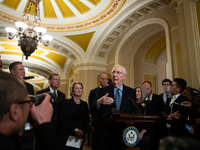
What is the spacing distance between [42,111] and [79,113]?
198 centimetres

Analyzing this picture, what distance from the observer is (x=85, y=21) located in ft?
26.7

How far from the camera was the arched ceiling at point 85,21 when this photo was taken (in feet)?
22.3

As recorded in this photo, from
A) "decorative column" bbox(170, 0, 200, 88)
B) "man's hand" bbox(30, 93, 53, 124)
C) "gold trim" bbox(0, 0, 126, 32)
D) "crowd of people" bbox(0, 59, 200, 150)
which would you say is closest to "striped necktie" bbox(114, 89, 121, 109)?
"crowd of people" bbox(0, 59, 200, 150)

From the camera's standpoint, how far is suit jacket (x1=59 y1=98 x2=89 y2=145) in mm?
2695

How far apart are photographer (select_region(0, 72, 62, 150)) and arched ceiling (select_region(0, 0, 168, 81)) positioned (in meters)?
5.94

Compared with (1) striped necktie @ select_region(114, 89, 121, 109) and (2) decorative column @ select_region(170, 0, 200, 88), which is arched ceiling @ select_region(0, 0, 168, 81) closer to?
(2) decorative column @ select_region(170, 0, 200, 88)

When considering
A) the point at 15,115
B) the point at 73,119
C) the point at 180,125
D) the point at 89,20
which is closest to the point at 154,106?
the point at 180,125

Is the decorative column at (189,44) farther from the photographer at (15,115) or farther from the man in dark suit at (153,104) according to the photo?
the photographer at (15,115)

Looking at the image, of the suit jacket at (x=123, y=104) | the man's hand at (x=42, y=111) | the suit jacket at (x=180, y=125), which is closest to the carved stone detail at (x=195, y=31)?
the suit jacket at (x=180, y=125)

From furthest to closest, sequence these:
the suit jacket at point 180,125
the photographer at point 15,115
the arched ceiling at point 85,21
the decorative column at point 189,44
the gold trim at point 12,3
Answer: the gold trim at point 12,3
the arched ceiling at point 85,21
the decorative column at point 189,44
the suit jacket at point 180,125
the photographer at point 15,115

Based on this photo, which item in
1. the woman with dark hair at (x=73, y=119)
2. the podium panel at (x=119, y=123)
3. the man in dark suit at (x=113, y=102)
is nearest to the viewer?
the podium panel at (x=119, y=123)

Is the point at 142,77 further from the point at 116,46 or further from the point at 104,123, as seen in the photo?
the point at 104,123

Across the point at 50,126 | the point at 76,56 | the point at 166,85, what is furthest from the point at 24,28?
the point at 50,126

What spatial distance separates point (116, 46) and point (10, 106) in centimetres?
822
